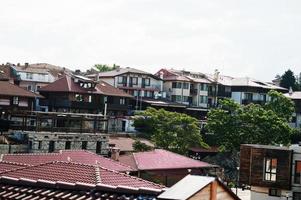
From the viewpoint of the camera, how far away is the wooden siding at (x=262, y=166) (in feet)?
117

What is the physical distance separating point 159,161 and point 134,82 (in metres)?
38.0

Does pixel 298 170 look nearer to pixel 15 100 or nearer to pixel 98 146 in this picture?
pixel 98 146

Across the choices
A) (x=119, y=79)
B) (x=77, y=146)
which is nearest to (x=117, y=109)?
(x=119, y=79)

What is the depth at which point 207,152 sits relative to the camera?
61000mm

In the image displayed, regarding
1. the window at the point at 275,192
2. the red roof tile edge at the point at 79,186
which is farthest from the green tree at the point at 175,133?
the red roof tile edge at the point at 79,186

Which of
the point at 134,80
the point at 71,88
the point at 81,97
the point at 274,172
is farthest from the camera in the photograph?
the point at 134,80

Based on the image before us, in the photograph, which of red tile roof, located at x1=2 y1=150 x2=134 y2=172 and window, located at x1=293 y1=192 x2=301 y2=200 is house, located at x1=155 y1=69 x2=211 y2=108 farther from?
red tile roof, located at x1=2 y1=150 x2=134 y2=172

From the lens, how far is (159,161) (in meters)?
43.2

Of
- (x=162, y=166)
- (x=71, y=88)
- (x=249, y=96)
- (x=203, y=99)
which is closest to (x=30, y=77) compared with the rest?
(x=71, y=88)

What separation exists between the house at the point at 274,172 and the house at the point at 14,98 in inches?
1193

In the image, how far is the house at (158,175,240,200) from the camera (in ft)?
26.5

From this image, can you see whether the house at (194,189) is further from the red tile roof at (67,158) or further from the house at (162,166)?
the house at (162,166)

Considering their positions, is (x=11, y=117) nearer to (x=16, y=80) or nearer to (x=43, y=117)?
(x=43, y=117)

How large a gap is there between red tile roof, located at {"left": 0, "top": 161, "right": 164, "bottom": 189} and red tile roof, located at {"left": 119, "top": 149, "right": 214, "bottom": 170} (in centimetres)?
2444
